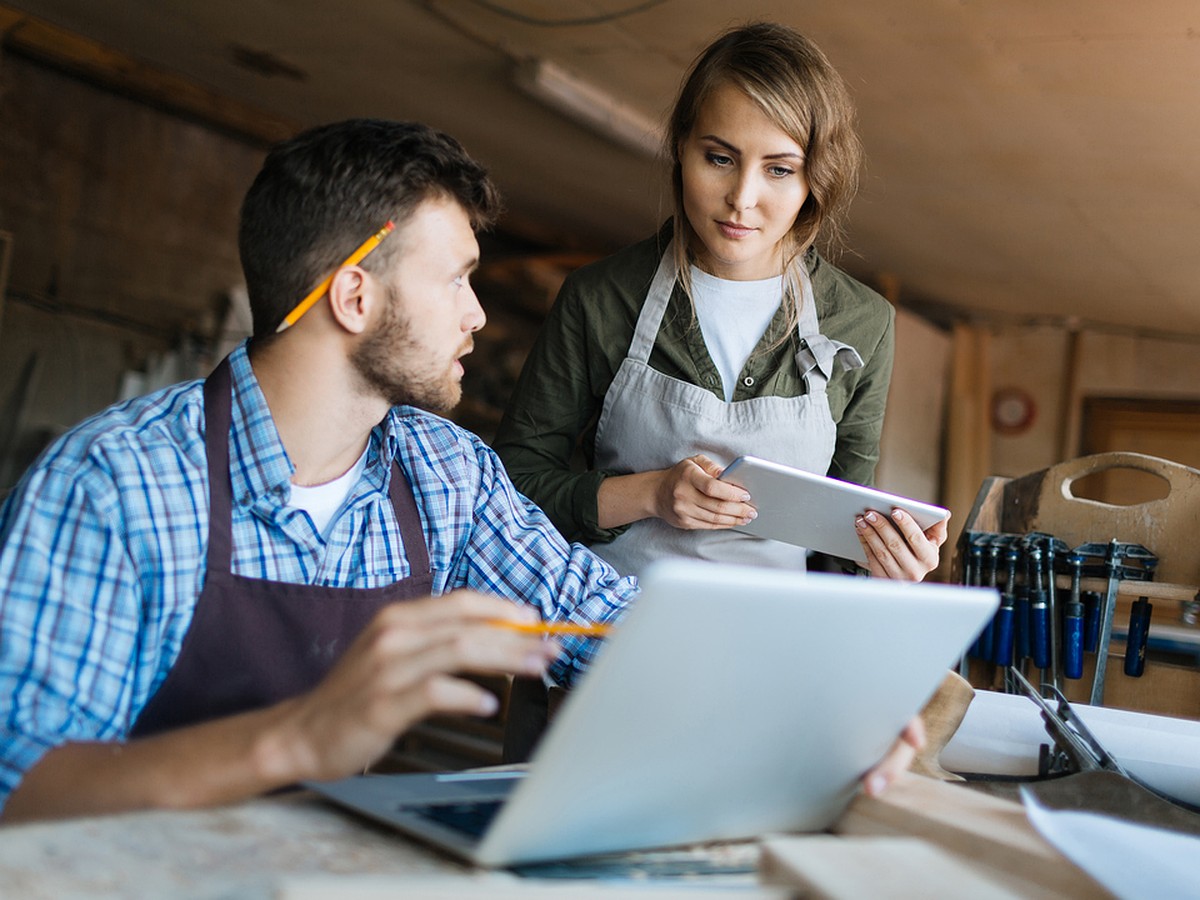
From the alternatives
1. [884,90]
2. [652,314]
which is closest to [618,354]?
[652,314]

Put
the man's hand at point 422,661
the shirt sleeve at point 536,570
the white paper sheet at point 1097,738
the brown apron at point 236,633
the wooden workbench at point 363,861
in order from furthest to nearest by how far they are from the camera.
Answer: the shirt sleeve at point 536,570
the white paper sheet at point 1097,738
the brown apron at point 236,633
the man's hand at point 422,661
the wooden workbench at point 363,861

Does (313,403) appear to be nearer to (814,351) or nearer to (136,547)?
(136,547)

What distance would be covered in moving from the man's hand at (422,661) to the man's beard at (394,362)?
0.63 metres

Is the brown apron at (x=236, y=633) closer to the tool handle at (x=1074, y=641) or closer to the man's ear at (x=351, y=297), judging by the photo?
the man's ear at (x=351, y=297)

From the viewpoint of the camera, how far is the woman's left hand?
1.61m

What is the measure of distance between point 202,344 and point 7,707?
4749 millimetres

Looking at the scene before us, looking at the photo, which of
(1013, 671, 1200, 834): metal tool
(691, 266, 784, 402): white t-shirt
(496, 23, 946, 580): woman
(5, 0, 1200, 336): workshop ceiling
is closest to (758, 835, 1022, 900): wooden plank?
(1013, 671, 1200, 834): metal tool

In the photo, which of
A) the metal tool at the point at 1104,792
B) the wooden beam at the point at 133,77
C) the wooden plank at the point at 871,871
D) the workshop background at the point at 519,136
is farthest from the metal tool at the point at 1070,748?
the wooden beam at the point at 133,77

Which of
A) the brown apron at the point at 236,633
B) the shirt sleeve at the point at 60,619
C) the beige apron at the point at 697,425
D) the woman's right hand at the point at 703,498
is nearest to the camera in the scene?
the shirt sleeve at the point at 60,619

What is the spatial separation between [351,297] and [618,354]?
695 millimetres

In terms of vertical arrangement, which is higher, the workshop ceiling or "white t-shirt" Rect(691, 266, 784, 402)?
the workshop ceiling

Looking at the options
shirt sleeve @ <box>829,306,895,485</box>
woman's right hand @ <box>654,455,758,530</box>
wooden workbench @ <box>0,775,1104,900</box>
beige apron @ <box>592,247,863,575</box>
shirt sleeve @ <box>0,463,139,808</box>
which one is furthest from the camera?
shirt sleeve @ <box>829,306,895,485</box>

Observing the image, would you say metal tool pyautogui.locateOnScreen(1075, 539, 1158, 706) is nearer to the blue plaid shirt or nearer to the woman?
the woman

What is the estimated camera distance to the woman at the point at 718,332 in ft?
6.09
